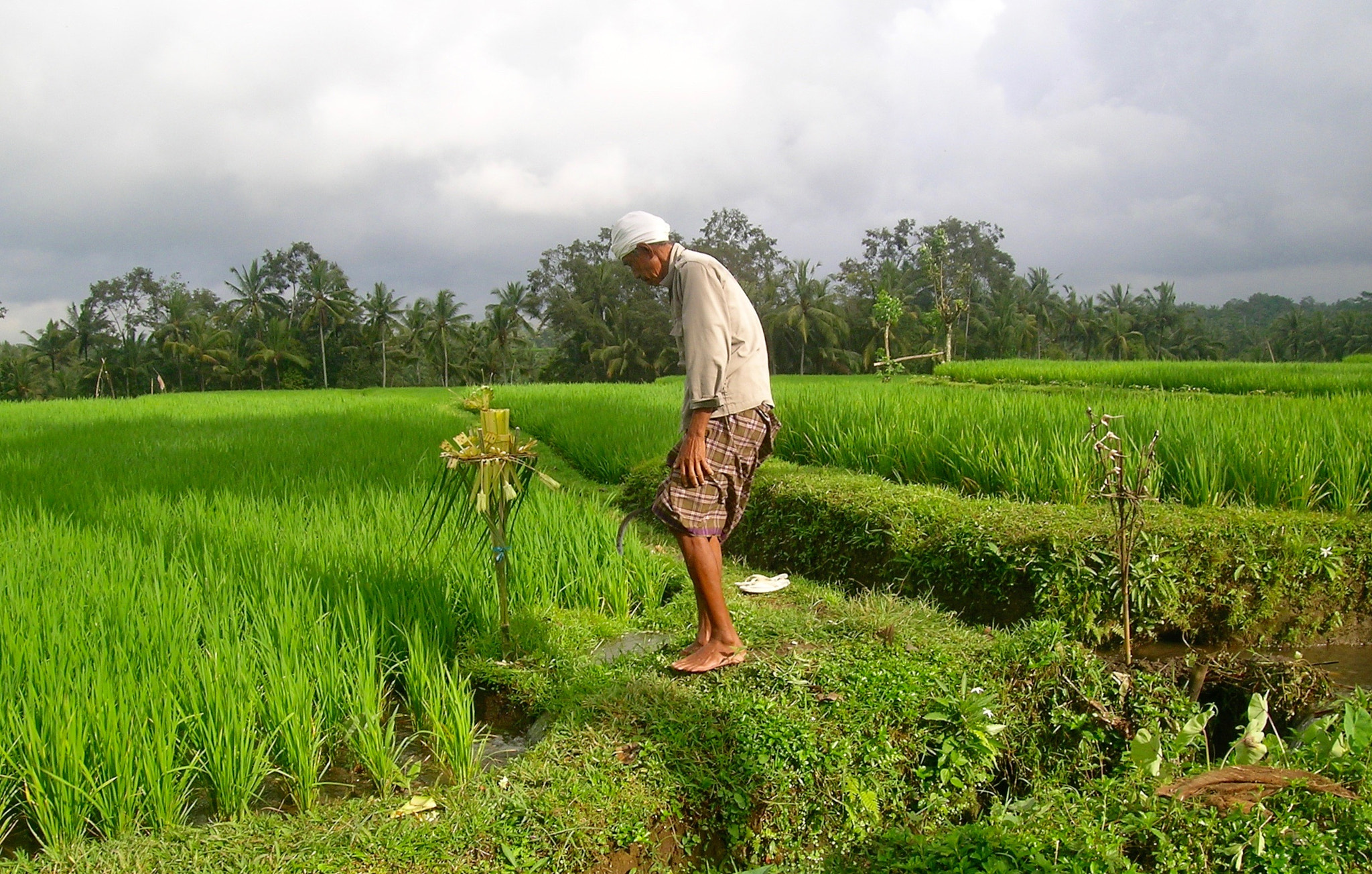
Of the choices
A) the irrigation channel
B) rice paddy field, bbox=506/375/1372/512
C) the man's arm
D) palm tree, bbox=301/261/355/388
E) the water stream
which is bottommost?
the water stream

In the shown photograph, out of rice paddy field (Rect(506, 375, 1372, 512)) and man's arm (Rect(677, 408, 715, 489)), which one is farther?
rice paddy field (Rect(506, 375, 1372, 512))

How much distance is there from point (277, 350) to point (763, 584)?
33.3 metres

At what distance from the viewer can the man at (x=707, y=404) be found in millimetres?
2318

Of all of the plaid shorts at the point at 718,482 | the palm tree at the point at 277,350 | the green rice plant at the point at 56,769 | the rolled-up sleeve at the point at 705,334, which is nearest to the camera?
the green rice plant at the point at 56,769

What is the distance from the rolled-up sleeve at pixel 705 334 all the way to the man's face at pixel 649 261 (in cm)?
13

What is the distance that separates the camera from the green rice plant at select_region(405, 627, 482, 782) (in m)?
2.16

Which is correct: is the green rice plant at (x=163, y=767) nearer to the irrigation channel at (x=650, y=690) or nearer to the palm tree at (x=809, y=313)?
the irrigation channel at (x=650, y=690)

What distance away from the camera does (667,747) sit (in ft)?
7.13

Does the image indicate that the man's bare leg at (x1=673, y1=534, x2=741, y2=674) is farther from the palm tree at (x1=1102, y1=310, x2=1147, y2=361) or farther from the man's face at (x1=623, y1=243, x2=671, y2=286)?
the palm tree at (x1=1102, y1=310, x2=1147, y2=361)

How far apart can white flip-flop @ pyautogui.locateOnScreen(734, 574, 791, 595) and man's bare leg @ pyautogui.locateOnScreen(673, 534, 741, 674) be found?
1.02 m

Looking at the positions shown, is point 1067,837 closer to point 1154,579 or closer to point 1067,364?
point 1154,579

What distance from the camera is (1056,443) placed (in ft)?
14.3

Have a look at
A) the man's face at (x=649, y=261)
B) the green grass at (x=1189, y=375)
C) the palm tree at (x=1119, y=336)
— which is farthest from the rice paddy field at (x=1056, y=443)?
the palm tree at (x=1119, y=336)

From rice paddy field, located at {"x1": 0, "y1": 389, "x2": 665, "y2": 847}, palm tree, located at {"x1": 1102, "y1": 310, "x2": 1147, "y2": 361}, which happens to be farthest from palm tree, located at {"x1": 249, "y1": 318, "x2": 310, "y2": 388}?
palm tree, located at {"x1": 1102, "y1": 310, "x2": 1147, "y2": 361}
